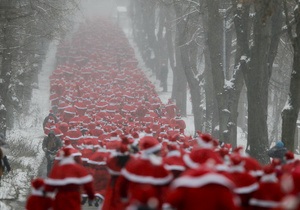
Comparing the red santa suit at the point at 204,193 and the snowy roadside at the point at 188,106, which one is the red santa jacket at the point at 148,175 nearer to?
the red santa suit at the point at 204,193

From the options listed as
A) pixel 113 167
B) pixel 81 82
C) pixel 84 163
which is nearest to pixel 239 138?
pixel 81 82

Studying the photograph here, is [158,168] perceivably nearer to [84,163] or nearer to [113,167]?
[113,167]

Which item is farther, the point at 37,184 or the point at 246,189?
the point at 37,184

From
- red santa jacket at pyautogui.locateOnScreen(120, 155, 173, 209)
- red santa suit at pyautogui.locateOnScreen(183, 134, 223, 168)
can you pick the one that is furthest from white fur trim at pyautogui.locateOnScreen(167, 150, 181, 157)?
red santa jacket at pyautogui.locateOnScreen(120, 155, 173, 209)

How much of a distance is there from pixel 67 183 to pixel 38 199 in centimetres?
48

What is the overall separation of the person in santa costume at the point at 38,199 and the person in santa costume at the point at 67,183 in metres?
0.11

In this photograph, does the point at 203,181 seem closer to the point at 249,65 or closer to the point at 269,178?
the point at 269,178

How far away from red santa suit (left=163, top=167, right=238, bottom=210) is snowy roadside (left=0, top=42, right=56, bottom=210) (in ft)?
24.3

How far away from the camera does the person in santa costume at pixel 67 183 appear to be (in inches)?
326

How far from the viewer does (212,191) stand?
5641mm

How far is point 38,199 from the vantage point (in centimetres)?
803

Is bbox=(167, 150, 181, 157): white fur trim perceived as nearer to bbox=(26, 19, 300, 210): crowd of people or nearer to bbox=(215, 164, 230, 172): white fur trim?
bbox=(26, 19, 300, 210): crowd of people

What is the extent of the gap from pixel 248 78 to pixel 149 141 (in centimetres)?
853

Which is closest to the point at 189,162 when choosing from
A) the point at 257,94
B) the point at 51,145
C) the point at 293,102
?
the point at 293,102
